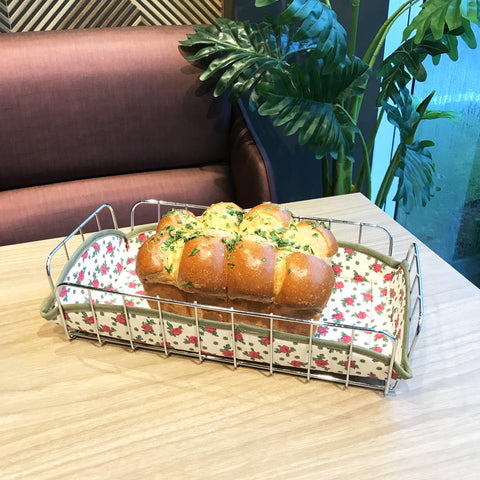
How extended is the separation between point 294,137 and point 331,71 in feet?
3.04

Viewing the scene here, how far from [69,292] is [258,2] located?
1.08 metres

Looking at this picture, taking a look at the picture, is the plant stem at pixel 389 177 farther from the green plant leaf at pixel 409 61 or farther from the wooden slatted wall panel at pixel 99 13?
the wooden slatted wall panel at pixel 99 13

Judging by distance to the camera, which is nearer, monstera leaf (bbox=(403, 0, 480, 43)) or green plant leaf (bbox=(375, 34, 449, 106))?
monstera leaf (bbox=(403, 0, 480, 43))

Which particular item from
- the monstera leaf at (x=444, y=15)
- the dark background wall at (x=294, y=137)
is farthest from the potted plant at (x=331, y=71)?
the dark background wall at (x=294, y=137)

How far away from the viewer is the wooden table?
27.4 inches

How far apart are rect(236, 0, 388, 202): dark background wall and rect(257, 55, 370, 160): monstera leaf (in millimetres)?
771

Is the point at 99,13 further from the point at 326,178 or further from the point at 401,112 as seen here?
the point at 401,112

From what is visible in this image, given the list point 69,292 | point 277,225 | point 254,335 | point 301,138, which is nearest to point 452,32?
point 301,138

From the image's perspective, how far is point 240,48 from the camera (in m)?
1.79

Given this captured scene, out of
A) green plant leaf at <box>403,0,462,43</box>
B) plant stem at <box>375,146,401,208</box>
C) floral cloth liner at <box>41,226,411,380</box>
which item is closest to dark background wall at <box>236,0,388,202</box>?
plant stem at <box>375,146,401,208</box>

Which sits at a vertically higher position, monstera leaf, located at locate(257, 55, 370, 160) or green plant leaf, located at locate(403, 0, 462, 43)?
green plant leaf, located at locate(403, 0, 462, 43)

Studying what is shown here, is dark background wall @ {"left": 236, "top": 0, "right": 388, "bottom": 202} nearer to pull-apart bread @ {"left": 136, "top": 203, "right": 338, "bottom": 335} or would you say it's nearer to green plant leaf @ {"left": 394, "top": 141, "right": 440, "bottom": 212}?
green plant leaf @ {"left": 394, "top": 141, "right": 440, "bottom": 212}

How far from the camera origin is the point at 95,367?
0.88m

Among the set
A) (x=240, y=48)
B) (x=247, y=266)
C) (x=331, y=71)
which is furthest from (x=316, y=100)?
(x=247, y=266)
